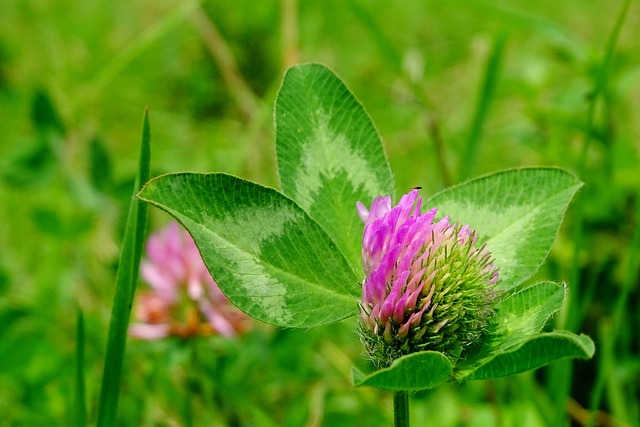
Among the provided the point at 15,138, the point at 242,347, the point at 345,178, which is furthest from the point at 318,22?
the point at 345,178

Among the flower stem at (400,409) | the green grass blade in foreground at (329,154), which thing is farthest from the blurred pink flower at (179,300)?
the flower stem at (400,409)

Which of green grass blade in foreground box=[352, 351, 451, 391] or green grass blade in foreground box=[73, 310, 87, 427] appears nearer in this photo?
green grass blade in foreground box=[352, 351, 451, 391]

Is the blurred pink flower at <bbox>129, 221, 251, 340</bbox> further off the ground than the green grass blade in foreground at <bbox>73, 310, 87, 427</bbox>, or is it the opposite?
the blurred pink flower at <bbox>129, 221, 251, 340</bbox>

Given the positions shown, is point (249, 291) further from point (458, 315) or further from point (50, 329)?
point (50, 329)

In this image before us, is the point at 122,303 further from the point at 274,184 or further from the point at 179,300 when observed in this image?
the point at 274,184

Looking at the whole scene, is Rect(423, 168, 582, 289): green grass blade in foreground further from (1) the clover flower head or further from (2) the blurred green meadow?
(2) the blurred green meadow

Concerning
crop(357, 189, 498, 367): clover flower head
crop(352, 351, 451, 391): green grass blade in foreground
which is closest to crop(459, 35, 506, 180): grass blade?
crop(357, 189, 498, 367): clover flower head

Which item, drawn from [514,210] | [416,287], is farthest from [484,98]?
[416,287]
